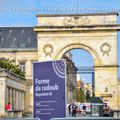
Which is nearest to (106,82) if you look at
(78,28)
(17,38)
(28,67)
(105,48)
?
(105,48)

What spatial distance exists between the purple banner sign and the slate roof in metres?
79.4

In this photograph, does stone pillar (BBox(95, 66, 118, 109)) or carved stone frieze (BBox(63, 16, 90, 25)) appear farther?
carved stone frieze (BBox(63, 16, 90, 25))

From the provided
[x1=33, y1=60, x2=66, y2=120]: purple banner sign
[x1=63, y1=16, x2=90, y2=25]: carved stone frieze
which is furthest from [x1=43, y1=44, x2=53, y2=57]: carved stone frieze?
[x1=33, y1=60, x2=66, y2=120]: purple banner sign

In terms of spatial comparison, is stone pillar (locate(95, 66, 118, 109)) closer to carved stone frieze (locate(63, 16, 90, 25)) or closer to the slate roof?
carved stone frieze (locate(63, 16, 90, 25))

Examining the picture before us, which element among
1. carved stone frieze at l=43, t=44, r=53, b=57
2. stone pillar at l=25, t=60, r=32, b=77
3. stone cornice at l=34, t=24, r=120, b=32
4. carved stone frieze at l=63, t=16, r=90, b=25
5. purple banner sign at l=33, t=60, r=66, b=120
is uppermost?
carved stone frieze at l=63, t=16, r=90, b=25

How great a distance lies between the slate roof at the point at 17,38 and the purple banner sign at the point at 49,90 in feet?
261

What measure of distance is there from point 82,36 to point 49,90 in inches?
2582

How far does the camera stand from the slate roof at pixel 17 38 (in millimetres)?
88438

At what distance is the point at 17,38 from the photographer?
3541 inches

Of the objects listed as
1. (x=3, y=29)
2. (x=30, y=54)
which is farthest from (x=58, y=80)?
(x=3, y=29)

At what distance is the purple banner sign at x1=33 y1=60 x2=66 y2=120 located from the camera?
24.4 feet

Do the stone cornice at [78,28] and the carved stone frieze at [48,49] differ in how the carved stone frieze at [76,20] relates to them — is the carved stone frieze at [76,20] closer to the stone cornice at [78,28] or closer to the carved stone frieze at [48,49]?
the stone cornice at [78,28]

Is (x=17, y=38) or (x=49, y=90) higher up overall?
(x=17, y=38)

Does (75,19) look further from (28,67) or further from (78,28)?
(28,67)
